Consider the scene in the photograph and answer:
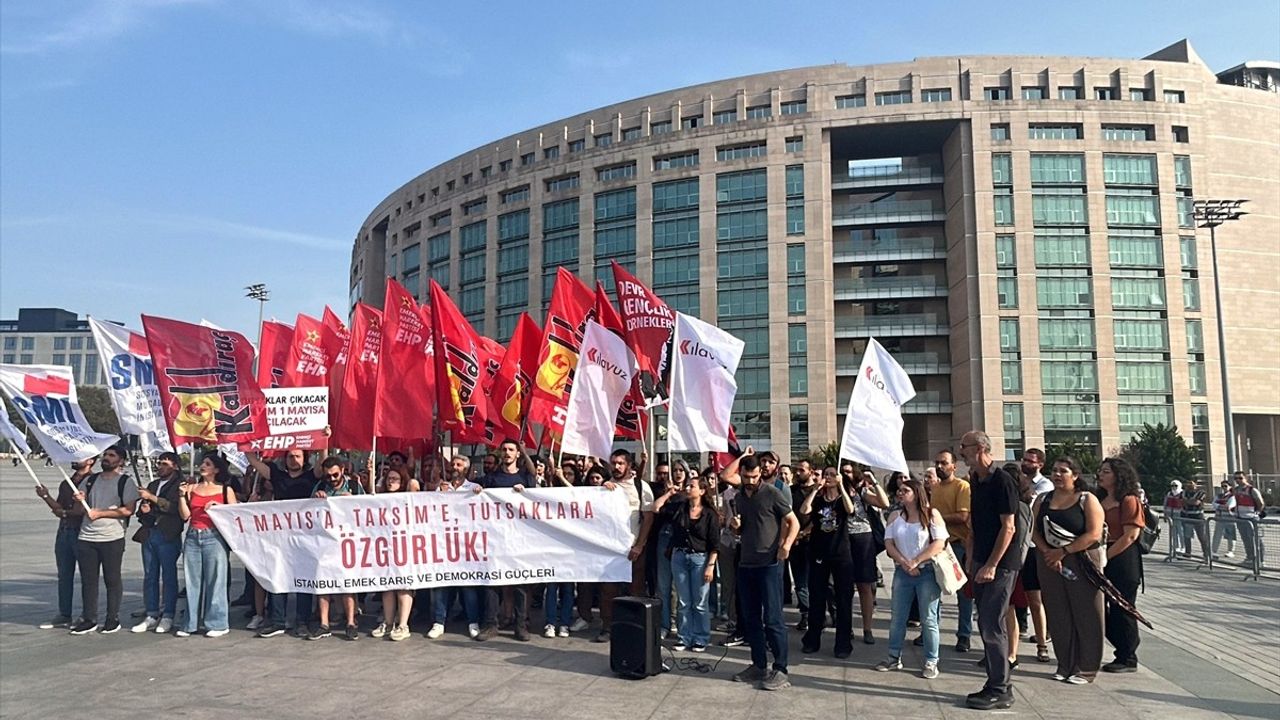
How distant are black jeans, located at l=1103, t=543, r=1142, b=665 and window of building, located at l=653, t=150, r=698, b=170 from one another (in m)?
58.6

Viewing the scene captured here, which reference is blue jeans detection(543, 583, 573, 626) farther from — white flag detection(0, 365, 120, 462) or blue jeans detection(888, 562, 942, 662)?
white flag detection(0, 365, 120, 462)

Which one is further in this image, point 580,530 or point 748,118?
point 748,118

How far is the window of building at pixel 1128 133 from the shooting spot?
5831cm

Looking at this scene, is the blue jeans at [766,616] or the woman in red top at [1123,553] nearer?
the blue jeans at [766,616]

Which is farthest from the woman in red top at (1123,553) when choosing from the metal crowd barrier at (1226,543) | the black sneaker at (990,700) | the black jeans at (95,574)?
the black jeans at (95,574)

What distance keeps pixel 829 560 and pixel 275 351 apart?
9587 mm

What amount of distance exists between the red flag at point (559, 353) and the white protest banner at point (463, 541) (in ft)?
4.82

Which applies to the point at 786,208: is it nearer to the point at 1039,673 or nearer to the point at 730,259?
the point at 730,259

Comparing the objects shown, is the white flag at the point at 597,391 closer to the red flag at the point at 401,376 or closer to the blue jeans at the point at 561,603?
the blue jeans at the point at 561,603

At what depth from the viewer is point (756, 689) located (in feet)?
23.6

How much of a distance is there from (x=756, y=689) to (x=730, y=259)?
56.6m

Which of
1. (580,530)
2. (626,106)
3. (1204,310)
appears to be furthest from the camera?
(626,106)

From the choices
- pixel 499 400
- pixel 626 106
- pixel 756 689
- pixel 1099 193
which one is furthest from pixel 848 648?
pixel 626 106

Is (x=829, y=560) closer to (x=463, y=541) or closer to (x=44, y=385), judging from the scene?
(x=463, y=541)
